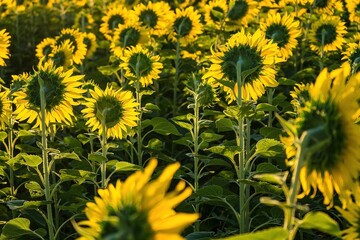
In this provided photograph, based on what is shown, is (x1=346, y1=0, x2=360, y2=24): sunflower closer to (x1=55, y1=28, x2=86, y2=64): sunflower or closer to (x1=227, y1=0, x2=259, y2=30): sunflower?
(x1=227, y1=0, x2=259, y2=30): sunflower

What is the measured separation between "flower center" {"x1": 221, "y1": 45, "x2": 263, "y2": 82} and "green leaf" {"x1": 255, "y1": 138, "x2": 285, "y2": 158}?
316 millimetres

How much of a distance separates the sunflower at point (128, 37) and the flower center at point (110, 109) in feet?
5.92

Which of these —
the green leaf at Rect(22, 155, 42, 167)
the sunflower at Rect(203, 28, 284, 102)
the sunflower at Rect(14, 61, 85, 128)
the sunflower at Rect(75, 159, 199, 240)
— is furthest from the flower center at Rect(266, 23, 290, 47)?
the sunflower at Rect(75, 159, 199, 240)

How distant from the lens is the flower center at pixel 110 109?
2.88 m

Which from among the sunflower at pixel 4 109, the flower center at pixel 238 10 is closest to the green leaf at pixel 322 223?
the sunflower at pixel 4 109

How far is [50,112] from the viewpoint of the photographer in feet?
9.52

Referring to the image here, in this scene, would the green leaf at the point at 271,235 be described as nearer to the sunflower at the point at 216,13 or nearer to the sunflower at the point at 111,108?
the sunflower at the point at 111,108

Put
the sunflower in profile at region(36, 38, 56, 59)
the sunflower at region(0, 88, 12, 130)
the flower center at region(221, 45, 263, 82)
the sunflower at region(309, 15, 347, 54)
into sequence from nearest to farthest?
the flower center at region(221, 45, 263, 82), the sunflower at region(0, 88, 12, 130), the sunflower at region(309, 15, 347, 54), the sunflower in profile at region(36, 38, 56, 59)

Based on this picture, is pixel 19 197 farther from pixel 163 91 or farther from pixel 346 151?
pixel 346 151

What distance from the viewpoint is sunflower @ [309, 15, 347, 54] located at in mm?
4617

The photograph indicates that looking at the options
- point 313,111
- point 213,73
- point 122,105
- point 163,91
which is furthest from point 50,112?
point 163,91

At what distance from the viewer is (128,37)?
473cm

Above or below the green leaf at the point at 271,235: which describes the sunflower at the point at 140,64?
above

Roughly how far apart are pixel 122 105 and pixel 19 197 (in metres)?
1.04
